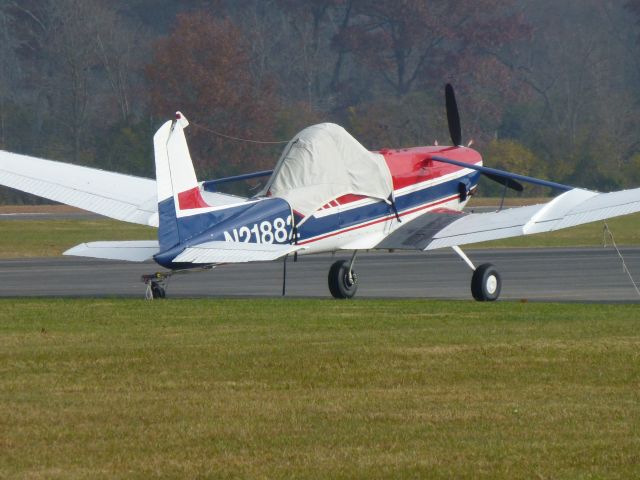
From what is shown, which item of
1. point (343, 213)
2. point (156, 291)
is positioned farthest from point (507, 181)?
point (156, 291)

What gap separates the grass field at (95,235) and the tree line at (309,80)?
59.0 feet

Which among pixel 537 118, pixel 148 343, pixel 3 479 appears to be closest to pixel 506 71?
pixel 537 118

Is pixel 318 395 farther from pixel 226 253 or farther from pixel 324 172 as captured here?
pixel 324 172

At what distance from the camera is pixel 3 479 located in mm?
8242

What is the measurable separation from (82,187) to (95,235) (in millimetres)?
22500

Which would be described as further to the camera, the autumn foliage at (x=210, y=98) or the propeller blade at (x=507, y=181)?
the autumn foliage at (x=210, y=98)

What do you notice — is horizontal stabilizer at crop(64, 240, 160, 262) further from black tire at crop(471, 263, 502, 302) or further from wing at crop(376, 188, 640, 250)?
black tire at crop(471, 263, 502, 302)

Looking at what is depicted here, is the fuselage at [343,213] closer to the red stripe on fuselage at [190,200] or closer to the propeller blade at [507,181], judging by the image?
the red stripe on fuselage at [190,200]

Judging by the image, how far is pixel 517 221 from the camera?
20.7 metres

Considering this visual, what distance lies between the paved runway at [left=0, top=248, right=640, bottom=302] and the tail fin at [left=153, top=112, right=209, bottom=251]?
171 inches

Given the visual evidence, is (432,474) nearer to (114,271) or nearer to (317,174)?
(317,174)

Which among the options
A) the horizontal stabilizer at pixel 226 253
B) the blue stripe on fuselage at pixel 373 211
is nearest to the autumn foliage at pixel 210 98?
the blue stripe on fuselage at pixel 373 211

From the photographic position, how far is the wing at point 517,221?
65.8ft

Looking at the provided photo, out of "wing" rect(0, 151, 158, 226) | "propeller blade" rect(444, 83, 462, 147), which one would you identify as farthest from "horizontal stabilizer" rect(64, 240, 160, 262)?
"propeller blade" rect(444, 83, 462, 147)
